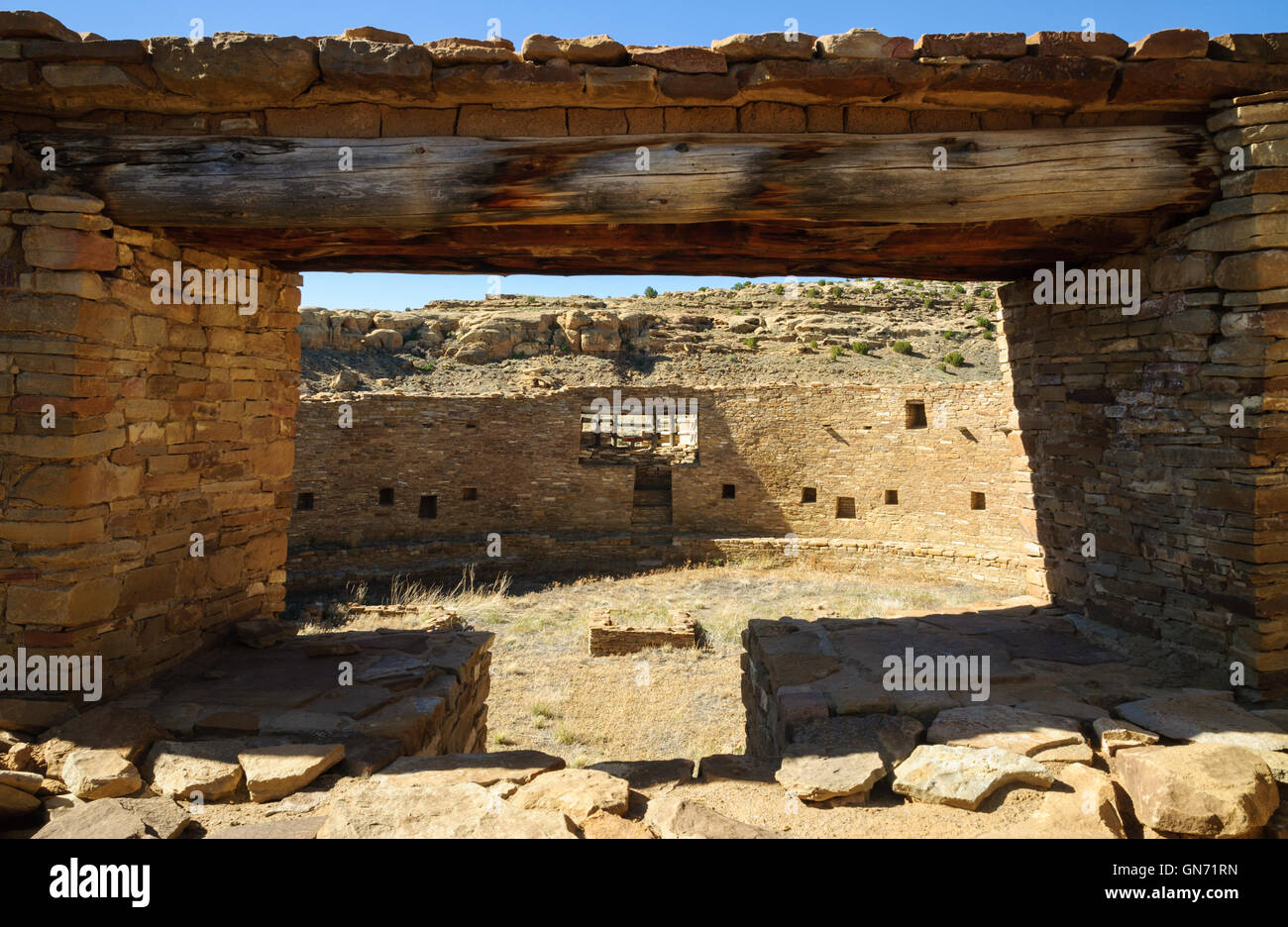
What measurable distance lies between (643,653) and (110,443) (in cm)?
716

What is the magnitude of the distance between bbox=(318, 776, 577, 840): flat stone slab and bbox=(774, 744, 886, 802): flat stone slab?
42.2 inches

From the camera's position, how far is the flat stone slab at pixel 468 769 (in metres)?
3.32

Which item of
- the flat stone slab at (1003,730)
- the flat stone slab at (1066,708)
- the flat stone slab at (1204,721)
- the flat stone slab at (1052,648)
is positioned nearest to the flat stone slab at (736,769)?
the flat stone slab at (1003,730)

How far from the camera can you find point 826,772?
3.29 metres

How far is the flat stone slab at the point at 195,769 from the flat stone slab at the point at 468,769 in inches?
25.3

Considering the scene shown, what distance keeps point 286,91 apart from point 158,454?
2304mm

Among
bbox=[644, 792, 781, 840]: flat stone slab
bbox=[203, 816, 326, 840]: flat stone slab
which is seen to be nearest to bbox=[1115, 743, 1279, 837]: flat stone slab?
bbox=[644, 792, 781, 840]: flat stone slab

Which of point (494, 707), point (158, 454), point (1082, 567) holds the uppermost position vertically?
Answer: point (158, 454)

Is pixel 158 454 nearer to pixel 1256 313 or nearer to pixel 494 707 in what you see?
pixel 494 707

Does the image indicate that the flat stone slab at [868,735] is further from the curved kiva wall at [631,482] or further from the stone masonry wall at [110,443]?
the curved kiva wall at [631,482]

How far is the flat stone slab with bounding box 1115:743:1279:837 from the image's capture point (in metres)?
2.75

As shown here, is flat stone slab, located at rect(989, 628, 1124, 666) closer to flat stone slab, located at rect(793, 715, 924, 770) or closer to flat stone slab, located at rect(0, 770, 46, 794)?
Answer: flat stone slab, located at rect(793, 715, 924, 770)

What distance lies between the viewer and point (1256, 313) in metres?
3.86

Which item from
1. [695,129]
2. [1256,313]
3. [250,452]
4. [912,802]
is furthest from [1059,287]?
[250,452]
